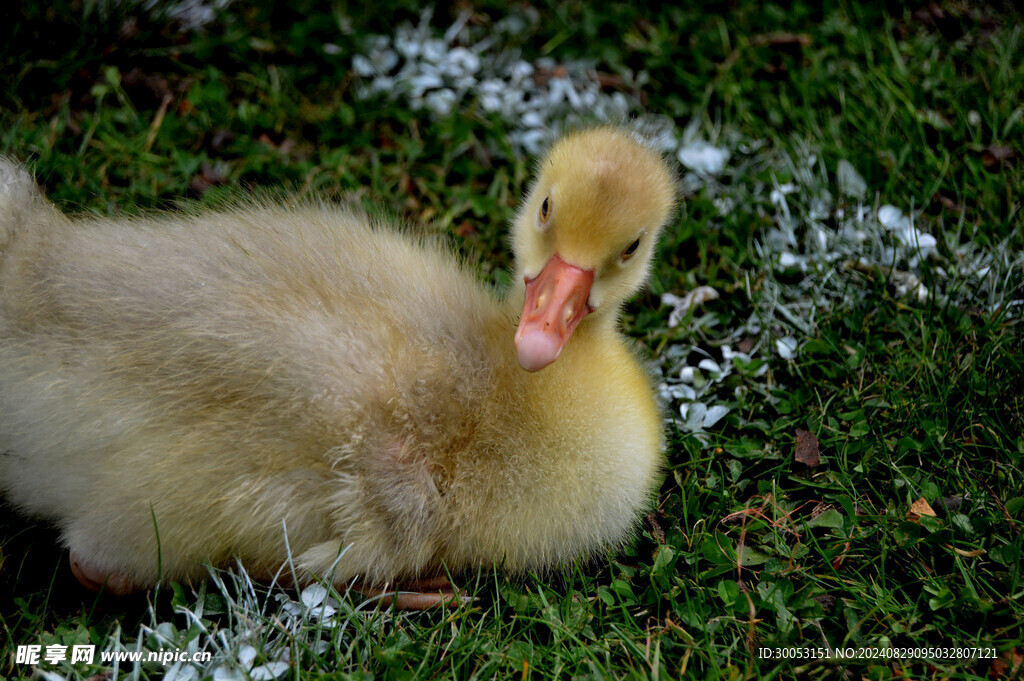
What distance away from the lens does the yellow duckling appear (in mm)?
1758

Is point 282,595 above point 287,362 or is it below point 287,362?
below

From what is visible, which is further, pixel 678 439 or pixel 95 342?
pixel 678 439

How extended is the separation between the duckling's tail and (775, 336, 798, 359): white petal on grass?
2.16 m

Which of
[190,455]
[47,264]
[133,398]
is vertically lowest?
[190,455]

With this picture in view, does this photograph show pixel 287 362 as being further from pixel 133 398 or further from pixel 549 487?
pixel 549 487

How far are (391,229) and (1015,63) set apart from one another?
2.58m

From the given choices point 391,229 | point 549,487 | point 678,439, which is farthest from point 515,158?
point 549,487

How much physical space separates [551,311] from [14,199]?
135cm

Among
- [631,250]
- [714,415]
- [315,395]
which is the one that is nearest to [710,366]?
[714,415]

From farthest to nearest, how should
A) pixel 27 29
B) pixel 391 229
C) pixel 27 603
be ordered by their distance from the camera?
1. pixel 27 29
2. pixel 391 229
3. pixel 27 603

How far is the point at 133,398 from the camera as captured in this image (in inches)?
69.0

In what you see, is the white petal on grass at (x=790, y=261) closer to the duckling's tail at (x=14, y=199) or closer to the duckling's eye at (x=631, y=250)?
the duckling's eye at (x=631, y=250)

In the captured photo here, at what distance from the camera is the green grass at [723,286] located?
195 centimetres

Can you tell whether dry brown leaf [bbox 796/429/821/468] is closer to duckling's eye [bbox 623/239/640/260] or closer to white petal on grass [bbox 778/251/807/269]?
white petal on grass [bbox 778/251/807/269]
